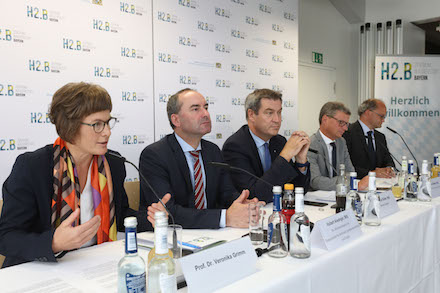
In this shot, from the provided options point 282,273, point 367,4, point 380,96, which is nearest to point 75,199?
point 282,273

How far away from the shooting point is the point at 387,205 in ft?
5.71

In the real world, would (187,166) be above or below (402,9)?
below

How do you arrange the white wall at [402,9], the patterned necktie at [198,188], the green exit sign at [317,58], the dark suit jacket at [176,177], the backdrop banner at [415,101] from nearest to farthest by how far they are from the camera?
the dark suit jacket at [176,177] → the patterned necktie at [198,188] → the backdrop banner at [415,101] → the white wall at [402,9] → the green exit sign at [317,58]

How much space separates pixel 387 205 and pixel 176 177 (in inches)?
39.9

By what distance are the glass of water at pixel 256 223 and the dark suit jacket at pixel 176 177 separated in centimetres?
37

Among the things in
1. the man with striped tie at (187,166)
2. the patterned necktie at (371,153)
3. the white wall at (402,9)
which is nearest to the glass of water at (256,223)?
the man with striped tie at (187,166)

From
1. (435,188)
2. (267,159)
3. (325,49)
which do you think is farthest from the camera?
(325,49)

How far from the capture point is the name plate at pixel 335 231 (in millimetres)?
1268

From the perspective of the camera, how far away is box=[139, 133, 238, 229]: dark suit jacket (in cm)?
188

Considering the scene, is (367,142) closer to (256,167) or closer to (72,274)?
(256,167)

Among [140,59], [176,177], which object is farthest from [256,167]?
[140,59]

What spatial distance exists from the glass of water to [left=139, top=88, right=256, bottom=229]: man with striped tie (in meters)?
0.20

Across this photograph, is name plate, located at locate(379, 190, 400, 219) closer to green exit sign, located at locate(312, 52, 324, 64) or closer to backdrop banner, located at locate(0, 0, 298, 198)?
backdrop banner, located at locate(0, 0, 298, 198)

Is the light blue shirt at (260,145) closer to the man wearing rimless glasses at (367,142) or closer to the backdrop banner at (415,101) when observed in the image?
the man wearing rimless glasses at (367,142)
